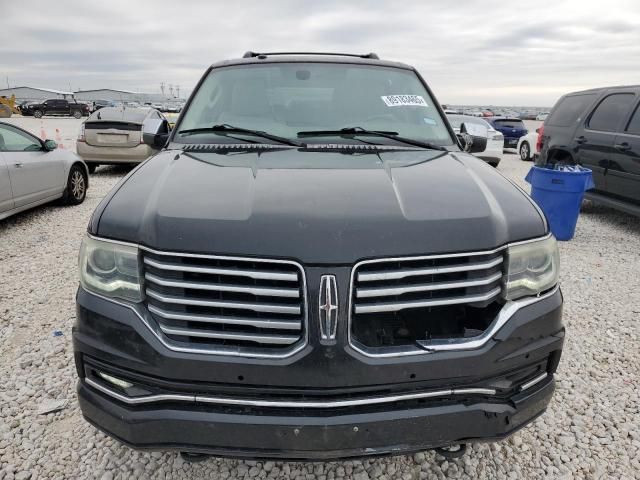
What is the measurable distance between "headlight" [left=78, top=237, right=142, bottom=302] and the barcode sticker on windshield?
2007mm

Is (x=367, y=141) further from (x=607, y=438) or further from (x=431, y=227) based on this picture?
(x=607, y=438)

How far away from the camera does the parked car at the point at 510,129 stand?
808 inches

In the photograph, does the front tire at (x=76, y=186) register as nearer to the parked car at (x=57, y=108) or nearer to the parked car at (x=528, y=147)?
the parked car at (x=528, y=147)

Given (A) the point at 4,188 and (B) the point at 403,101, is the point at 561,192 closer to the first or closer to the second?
(B) the point at 403,101

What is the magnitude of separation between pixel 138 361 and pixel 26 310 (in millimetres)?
2904

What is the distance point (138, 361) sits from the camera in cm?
174

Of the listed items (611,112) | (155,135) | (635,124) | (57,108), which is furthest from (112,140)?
(57,108)

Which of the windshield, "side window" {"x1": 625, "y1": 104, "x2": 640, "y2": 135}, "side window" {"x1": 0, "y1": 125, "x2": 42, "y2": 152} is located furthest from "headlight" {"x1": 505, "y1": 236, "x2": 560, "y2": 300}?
"side window" {"x1": 0, "y1": 125, "x2": 42, "y2": 152}

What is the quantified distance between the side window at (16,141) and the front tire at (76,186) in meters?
0.76

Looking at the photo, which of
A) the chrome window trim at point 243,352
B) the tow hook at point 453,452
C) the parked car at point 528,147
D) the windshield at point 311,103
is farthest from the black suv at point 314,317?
the parked car at point 528,147

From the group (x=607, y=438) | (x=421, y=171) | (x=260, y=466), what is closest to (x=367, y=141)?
(x=421, y=171)

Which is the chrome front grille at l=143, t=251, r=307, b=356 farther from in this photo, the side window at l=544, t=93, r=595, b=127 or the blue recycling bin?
the side window at l=544, t=93, r=595, b=127

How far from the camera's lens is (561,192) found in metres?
6.12

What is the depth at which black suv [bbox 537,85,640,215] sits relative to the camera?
6.61 meters
